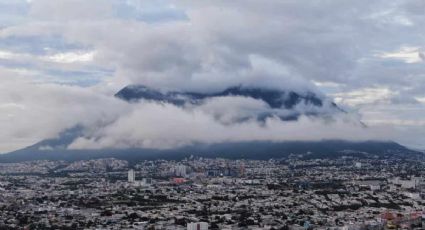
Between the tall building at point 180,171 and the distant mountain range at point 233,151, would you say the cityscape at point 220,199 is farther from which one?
the distant mountain range at point 233,151

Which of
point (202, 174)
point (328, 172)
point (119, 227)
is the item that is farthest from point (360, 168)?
point (119, 227)

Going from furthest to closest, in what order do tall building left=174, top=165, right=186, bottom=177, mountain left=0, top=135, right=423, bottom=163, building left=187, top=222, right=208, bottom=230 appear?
mountain left=0, top=135, right=423, bottom=163, tall building left=174, top=165, right=186, bottom=177, building left=187, top=222, right=208, bottom=230

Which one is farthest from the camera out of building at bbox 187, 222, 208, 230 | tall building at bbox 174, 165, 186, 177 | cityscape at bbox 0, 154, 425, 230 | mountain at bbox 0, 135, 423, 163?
mountain at bbox 0, 135, 423, 163

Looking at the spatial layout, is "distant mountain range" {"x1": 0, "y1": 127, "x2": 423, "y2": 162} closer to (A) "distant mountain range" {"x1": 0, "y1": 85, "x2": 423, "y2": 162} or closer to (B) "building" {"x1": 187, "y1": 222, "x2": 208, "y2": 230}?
(A) "distant mountain range" {"x1": 0, "y1": 85, "x2": 423, "y2": 162}

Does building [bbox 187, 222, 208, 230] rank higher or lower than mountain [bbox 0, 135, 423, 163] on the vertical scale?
lower

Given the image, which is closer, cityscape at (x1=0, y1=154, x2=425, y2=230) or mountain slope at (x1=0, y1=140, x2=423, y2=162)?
cityscape at (x1=0, y1=154, x2=425, y2=230)

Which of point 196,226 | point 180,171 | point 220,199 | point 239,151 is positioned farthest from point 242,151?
point 196,226

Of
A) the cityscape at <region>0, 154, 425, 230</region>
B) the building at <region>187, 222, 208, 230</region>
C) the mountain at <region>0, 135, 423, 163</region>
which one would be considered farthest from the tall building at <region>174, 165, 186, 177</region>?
the building at <region>187, 222, 208, 230</region>

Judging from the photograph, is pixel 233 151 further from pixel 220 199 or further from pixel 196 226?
pixel 196 226

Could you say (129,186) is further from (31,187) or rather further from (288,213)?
(288,213)
